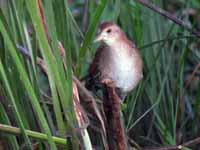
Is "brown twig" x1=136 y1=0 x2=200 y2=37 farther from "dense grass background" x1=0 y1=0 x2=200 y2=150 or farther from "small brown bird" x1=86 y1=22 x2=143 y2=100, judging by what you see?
"small brown bird" x1=86 y1=22 x2=143 y2=100

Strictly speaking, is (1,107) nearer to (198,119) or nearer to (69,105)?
(69,105)

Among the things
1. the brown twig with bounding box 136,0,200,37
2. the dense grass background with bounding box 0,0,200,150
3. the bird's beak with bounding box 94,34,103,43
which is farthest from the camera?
the bird's beak with bounding box 94,34,103,43

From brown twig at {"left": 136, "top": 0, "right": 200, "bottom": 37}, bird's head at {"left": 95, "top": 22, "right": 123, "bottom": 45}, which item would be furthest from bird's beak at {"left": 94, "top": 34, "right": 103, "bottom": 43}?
brown twig at {"left": 136, "top": 0, "right": 200, "bottom": 37}

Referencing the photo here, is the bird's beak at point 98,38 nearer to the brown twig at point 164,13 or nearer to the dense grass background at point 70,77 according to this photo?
the dense grass background at point 70,77

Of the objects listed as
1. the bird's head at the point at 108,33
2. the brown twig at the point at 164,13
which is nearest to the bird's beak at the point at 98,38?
the bird's head at the point at 108,33

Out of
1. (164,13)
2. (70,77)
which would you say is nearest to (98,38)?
(164,13)

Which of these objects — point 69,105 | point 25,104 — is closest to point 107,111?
point 69,105

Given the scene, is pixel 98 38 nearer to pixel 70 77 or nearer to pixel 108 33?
pixel 108 33
